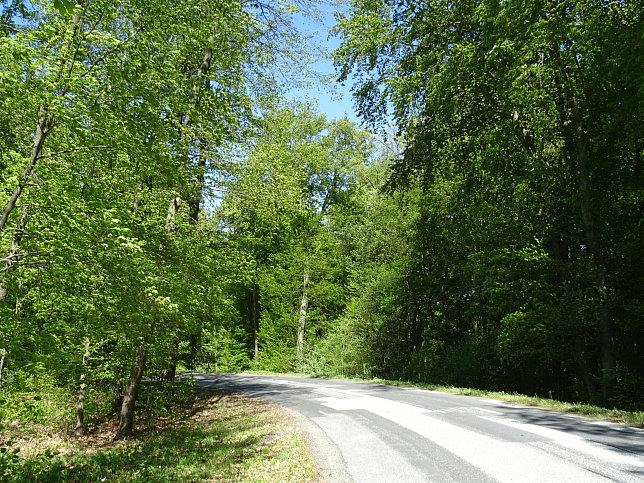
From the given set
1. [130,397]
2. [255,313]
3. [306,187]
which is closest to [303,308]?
[255,313]

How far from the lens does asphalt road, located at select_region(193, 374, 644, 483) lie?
17.2 feet

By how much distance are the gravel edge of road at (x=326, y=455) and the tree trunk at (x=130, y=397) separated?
4.50m

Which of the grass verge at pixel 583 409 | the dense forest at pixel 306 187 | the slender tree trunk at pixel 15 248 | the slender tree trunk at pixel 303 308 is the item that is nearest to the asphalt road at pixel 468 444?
the grass verge at pixel 583 409

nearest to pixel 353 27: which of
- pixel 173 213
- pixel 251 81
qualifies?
pixel 251 81

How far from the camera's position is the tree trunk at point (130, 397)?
416 inches

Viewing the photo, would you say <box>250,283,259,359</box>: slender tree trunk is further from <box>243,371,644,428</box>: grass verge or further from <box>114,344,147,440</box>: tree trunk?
<box>243,371,644,428</box>: grass verge

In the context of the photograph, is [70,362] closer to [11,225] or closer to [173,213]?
[11,225]

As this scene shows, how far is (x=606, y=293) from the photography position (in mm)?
12508

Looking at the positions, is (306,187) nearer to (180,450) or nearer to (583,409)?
(180,450)

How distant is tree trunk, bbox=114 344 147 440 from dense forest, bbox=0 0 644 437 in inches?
2.1

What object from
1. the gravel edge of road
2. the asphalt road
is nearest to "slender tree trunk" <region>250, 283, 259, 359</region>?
the asphalt road

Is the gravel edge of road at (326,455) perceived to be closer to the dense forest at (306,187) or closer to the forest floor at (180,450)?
the forest floor at (180,450)

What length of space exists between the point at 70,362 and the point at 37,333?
0.79m

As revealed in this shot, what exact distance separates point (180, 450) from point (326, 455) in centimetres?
431
